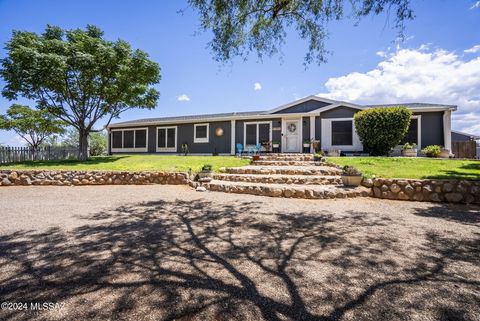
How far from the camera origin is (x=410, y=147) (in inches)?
493

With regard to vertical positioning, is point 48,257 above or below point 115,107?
below

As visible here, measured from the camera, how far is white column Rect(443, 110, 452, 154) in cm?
1257

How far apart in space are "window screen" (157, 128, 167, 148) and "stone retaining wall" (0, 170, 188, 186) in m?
9.83

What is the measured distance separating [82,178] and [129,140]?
11775 millimetres

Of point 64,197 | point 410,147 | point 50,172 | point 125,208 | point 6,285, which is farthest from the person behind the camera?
point 410,147

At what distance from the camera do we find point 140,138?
20.1 m

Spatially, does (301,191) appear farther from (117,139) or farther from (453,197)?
(117,139)

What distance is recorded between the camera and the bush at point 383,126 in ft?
39.6

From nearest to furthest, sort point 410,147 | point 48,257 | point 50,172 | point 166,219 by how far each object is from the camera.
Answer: point 48,257
point 166,219
point 50,172
point 410,147

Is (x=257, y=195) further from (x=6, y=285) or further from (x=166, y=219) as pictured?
(x=6, y=285)

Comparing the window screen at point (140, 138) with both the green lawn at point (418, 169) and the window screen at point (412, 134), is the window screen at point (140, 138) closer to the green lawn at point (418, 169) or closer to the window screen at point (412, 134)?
the green lawn at point (418, 169)

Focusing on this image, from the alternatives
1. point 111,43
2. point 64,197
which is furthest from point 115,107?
point 64,197


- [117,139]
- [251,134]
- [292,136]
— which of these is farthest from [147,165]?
[117,139]

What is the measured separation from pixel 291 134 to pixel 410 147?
21.6 ft
